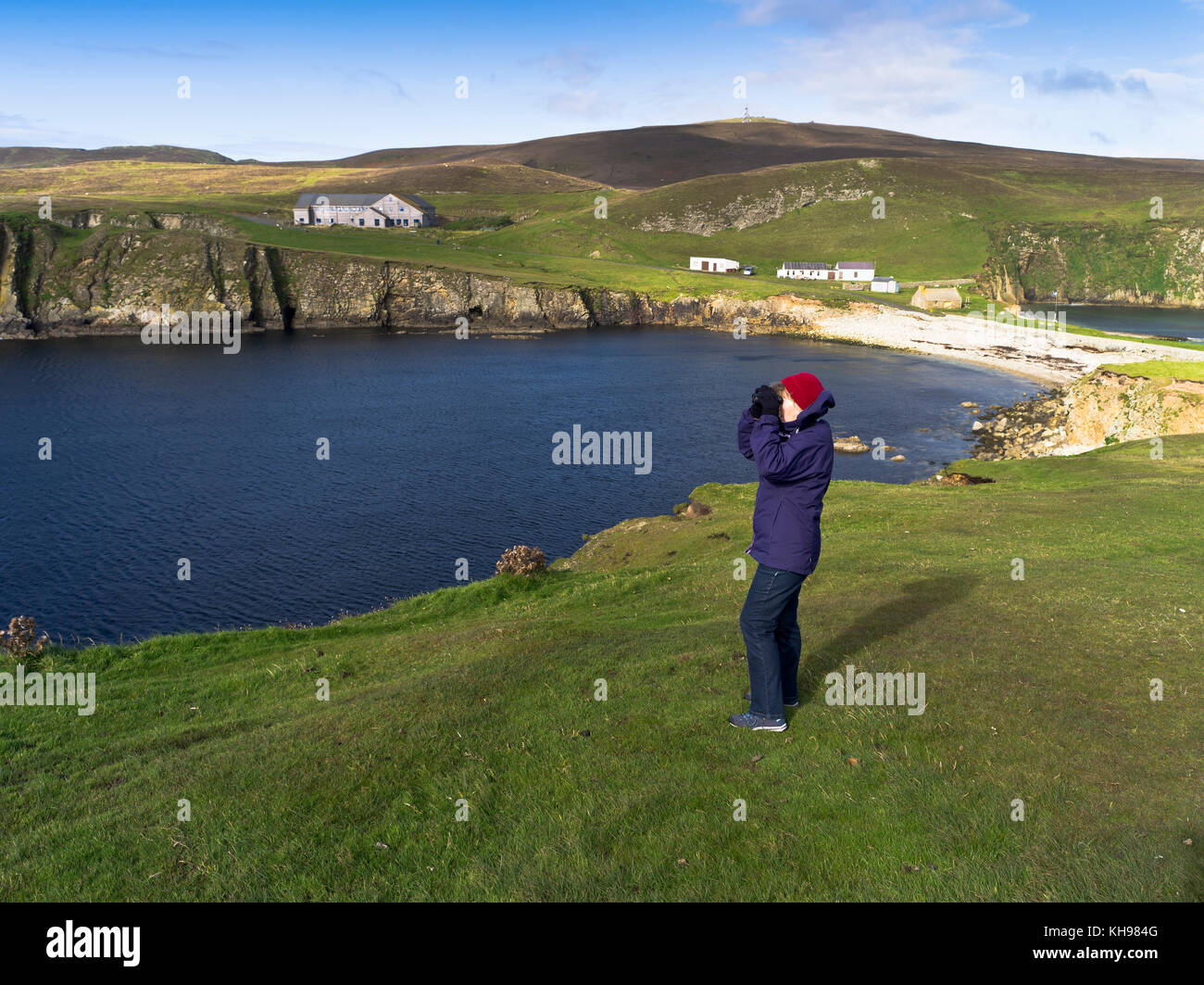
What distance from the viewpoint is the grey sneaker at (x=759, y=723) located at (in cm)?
1239

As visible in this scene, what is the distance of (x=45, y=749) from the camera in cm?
1412

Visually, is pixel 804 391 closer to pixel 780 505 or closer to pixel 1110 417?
pixel 780 505

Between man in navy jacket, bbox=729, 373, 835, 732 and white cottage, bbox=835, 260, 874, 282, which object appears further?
white cottage, bbox=835, 260, 874, 282

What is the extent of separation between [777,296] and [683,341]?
2826 cm

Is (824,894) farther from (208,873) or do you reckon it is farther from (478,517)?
(478,517)

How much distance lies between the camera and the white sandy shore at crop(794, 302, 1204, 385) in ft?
382

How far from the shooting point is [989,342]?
140m

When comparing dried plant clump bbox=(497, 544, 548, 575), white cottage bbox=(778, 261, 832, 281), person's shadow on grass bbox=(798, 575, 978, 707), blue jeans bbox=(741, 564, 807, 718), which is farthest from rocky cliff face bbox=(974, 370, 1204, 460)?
white cottage bbox=(778, 261, 832, 281)

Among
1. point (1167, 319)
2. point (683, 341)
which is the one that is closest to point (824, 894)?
point (683, 341)

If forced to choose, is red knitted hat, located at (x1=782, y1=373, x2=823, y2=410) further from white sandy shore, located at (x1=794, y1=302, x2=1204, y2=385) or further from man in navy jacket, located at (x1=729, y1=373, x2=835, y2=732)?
Result: white sandy shore, located at (x1=794, y1=302, x2=1204, y2=385)

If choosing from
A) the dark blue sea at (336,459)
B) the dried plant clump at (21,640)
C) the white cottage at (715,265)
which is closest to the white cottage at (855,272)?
the white cottage at (715,265)

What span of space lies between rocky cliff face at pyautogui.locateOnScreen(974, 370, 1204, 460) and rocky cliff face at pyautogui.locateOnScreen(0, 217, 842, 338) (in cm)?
8998

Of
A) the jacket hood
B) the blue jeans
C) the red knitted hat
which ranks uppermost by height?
the red knitted hat

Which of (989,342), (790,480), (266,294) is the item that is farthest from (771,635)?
(266,294)
